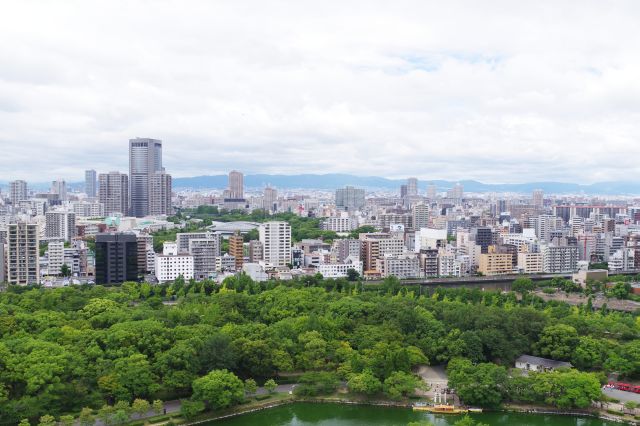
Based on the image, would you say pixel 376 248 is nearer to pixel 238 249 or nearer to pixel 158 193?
pixel 238 249

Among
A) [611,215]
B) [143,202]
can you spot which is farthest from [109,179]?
[611,215]

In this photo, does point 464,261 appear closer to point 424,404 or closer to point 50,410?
point 424,404

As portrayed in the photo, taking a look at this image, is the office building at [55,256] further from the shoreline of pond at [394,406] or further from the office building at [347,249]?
the shoreline of pond at [394,406]

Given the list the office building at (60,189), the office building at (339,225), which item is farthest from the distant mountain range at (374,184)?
the office building at (339,225)

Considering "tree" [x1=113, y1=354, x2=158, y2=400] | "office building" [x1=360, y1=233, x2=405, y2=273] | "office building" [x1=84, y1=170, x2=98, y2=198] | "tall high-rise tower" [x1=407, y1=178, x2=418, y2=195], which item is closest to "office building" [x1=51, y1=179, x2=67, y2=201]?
"office building" [x1=84, y1=170, x2=98, y2=198]

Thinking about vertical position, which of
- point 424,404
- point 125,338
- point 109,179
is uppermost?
point 109,179

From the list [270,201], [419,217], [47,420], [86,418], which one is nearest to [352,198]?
[270,201]

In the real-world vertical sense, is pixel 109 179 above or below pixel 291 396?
above
